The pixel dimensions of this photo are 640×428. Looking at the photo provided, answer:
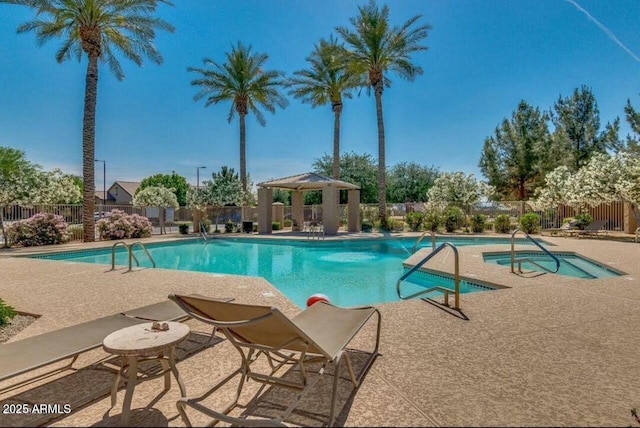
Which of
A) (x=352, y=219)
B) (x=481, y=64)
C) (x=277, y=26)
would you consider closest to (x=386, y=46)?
(x=481, y=64)

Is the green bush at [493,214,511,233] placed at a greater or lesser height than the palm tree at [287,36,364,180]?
lesser

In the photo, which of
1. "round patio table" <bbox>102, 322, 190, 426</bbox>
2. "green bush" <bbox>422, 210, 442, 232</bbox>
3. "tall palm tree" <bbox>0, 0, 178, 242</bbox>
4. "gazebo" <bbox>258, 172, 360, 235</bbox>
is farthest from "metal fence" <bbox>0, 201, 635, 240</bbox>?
Answer: "round patio table" <bbox>102, 322, 190, 426</bbox>

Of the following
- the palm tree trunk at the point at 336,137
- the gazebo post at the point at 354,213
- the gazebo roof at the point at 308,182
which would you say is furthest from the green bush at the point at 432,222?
the palm tree trunk at the point at 336,137

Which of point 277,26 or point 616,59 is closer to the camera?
point 616,59

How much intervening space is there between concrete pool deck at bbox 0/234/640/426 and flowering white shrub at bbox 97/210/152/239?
11058 millimetres

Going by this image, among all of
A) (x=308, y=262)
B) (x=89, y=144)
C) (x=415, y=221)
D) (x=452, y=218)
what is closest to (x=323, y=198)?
(x=415, y=221)

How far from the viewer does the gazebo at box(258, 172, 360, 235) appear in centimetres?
1806

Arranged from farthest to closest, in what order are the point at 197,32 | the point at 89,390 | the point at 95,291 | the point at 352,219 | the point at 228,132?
the point at 228,132
the point at 352,219
the point at 197,32
the point at 95,291
the point at 89,390

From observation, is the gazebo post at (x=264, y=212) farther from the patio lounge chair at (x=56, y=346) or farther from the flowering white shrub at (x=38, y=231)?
the patio lounge chair at (x=56, y=346)

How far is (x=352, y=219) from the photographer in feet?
66.5

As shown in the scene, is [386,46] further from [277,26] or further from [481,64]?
[277,26]

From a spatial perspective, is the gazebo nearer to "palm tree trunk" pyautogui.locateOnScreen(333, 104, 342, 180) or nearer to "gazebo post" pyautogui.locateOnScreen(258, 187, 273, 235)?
"gazebo post" pyautogui.locateOnScreen(258, 187, 273, 235)

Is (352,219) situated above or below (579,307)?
above

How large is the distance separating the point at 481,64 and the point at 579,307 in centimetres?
1533
